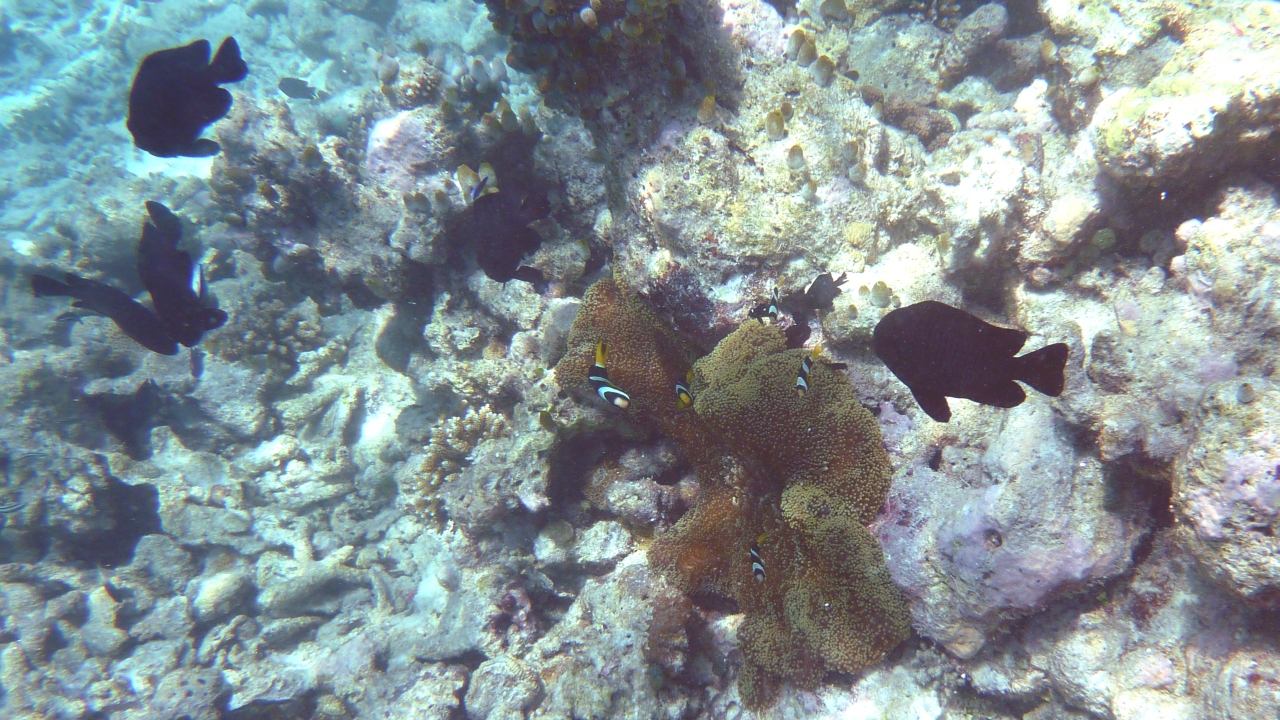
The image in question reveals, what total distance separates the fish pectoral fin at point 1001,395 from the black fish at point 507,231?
3.35 metres

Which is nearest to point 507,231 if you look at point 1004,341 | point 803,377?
point 803,377

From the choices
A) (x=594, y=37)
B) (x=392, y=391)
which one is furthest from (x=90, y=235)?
(x=594, y=37)

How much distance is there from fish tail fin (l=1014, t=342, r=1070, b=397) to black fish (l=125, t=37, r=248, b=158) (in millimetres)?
4562

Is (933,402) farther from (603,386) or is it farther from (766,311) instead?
(603,386)

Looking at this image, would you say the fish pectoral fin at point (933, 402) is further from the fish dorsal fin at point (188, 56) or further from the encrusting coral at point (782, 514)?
the fish dorsal fin at point (188, 56)

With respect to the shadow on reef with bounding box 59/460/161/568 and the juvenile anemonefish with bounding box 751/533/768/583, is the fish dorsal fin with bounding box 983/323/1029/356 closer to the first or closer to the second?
the juvenile anemonefish with bounding box 751/533/768/583

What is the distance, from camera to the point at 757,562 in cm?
299

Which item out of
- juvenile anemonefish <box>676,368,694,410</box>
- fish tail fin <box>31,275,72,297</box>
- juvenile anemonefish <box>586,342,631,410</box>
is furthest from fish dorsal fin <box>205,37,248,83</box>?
juvenile anemonefish <box>676,368,694,410</box>

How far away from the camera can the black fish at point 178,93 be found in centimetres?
345

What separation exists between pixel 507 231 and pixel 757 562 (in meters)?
3.14

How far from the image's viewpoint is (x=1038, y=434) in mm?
2576

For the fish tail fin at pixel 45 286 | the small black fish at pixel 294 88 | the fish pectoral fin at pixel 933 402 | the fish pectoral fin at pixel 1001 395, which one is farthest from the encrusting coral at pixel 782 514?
the small black fish at pixel 294 88

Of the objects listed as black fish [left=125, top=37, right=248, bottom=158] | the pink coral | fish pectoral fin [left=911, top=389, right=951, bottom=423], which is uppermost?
the pink coral

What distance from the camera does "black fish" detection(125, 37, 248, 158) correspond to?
11.3ft
